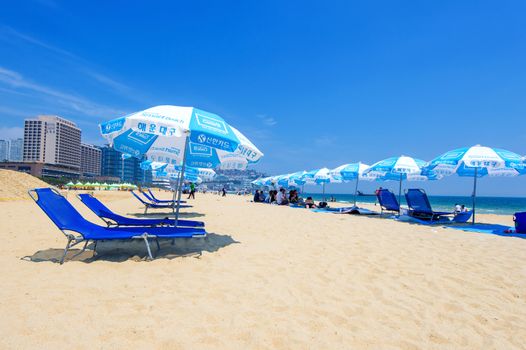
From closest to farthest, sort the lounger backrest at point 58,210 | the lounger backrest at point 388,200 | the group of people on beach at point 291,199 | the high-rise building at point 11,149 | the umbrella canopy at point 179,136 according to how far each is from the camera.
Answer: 1. the lounger backrest at point 58,210
2. the umbrella canopy at point 179,136
3. the lounger backrest at point 388,200
4. the group of people on beach at point 291,199
5. the high-rise building at point 11,149

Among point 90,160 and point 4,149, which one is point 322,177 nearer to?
point 90,160

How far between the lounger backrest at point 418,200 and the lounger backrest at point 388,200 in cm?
87

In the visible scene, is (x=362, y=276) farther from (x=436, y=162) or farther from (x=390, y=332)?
(x=436, y=162)

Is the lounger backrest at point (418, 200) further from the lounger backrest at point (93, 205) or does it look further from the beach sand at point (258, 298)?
the lounger backrest at point (93, 205)

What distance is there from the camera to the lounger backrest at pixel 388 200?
11648mm

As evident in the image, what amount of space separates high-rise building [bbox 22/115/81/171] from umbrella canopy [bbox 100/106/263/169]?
123270 millimetres

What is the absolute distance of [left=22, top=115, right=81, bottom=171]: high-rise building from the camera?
11056 cm

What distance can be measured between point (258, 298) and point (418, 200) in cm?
930

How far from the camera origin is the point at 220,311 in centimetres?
264

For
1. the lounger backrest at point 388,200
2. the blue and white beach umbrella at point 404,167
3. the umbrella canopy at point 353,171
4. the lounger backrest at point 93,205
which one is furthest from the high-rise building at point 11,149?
the blue and white beach umbrella at point 404,167

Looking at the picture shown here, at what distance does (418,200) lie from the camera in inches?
414

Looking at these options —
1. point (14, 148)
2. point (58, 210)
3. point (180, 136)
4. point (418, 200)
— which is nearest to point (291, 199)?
point (418, 200)

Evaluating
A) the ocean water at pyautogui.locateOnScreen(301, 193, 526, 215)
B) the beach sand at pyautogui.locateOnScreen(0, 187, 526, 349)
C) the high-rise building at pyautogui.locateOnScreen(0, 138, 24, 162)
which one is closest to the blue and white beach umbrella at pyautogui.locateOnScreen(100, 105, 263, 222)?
Answer: the beach sand at pyautogui.locateOnScreen(0, 187, 526, 349)

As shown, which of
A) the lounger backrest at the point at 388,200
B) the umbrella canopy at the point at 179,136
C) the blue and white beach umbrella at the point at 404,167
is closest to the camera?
the umbrella canopy at the point at 179,136
